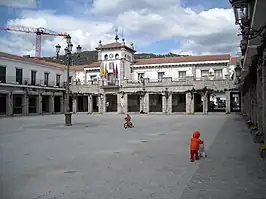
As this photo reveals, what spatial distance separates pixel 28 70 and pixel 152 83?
1655cm

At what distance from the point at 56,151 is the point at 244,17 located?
6.70 m

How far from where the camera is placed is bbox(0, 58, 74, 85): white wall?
36.6m

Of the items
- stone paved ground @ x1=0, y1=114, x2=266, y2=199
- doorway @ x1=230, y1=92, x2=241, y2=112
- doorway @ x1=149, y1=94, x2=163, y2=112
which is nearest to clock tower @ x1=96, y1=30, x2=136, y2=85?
doorway @ x1=149, y1=94, x2=163, y2=112

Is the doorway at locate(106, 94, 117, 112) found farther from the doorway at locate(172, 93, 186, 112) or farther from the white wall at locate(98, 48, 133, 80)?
the doorway at locate(172, 93, 186, 112)

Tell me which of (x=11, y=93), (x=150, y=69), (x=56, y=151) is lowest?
(x=56, y=151)

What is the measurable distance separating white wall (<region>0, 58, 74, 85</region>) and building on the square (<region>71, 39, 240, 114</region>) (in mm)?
3462

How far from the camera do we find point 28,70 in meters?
39.8

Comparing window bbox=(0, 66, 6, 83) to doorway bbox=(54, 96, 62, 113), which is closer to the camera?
window bbox=(0, 66, 6, 83)

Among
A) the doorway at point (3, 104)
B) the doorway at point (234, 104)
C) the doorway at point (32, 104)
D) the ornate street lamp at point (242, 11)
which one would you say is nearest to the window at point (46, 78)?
the doorway at point (32, 104)

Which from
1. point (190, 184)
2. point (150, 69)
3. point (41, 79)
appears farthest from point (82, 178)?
point (150, 69)

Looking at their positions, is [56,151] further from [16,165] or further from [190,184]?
[190,184]

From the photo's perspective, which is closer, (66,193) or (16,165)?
(66,193)

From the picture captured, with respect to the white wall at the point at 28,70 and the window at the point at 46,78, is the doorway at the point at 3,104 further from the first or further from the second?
the window at the point at 46,78

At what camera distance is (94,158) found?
315 inches
